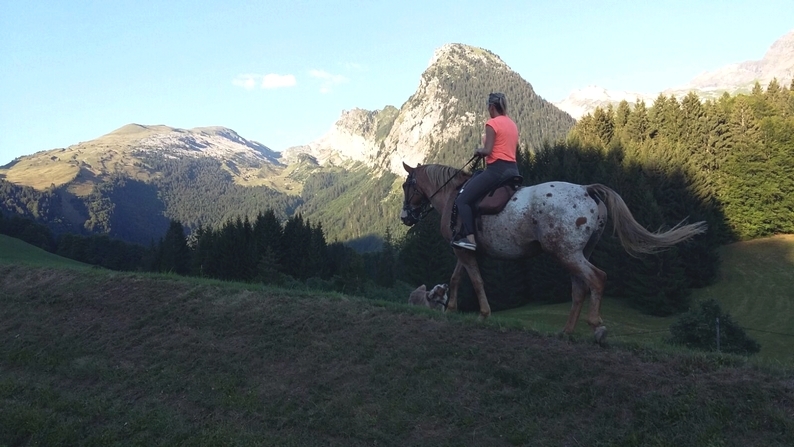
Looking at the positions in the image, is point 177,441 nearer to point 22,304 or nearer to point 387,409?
point 387,409

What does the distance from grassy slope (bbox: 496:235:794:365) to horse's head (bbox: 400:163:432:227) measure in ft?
98.6

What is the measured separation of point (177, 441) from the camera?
345 inches

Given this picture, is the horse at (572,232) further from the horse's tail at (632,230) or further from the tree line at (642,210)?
the tree line at (642,210)

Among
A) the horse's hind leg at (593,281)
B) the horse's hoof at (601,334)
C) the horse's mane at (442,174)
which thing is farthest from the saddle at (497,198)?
the horse's hoof at (601,334)

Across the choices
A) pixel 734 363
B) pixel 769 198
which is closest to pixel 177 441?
pixel 734 363

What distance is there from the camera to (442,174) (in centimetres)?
1192

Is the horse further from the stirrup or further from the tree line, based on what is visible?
the tree line

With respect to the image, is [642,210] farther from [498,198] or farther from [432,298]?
[498,198]

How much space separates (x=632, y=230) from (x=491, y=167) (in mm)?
2835

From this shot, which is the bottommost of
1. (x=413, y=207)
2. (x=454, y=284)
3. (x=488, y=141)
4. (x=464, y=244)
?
(x=454, y=284)

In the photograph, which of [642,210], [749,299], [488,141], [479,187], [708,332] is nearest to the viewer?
[488,141]

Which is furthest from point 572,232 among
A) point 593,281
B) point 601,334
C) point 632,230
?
point 601,334

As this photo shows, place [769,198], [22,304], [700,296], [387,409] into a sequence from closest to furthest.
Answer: [387,409]
[22,304]
[700,296]
[769,198]

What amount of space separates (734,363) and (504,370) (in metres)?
3.44
